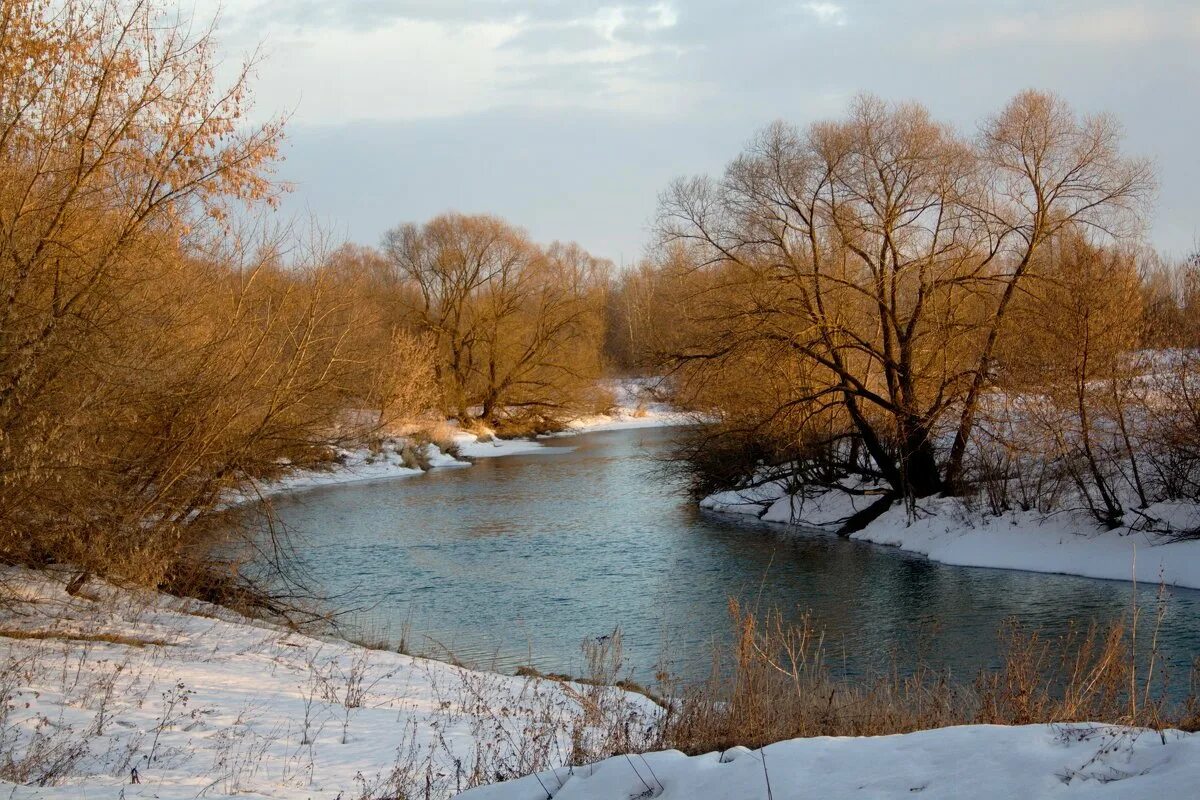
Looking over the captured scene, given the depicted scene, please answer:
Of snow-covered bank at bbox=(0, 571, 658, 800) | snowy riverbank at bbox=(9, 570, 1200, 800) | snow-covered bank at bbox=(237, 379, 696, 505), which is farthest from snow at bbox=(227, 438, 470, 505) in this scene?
snow-covered bank at bbox=(0, 571, 658, 800)

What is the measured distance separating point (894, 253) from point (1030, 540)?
6.91 m

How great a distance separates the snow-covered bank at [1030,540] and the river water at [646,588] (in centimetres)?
62

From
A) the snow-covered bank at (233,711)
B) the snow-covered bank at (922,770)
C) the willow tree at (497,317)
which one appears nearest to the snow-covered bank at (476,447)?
the willow tree at (497,317)

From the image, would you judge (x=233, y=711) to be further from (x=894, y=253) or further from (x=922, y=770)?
(x=894, y=253)

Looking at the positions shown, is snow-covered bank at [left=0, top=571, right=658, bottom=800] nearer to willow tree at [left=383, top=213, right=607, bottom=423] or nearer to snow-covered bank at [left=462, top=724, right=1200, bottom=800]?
snow-covered bank at [left=462, top=724, right=1200, bottom=800]

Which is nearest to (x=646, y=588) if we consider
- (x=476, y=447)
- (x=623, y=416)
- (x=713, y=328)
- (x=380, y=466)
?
(x=713, y=328)

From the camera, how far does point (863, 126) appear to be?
853 inches

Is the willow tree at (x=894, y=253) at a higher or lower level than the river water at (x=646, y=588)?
higher

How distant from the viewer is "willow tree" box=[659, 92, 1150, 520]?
832 inches

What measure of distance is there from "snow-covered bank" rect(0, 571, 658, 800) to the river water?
8.12 ft

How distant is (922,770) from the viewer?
12.6 ft

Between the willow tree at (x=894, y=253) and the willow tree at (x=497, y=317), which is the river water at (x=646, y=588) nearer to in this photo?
the willow tree at (x=894, y=253)

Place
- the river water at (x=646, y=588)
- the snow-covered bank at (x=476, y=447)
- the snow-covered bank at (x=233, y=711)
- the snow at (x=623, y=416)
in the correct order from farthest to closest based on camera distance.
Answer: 1. the snow at (x=623, y=416)
2. the snow-covered bank at (x=476, y=447)
3. the river water at (x=646, y=588)
4. the snow-covered bank at (x=233, y=711)

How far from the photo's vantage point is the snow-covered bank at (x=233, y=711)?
580cm
